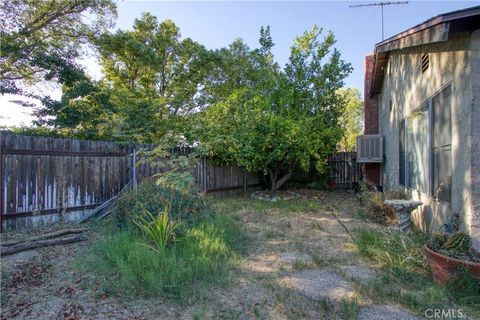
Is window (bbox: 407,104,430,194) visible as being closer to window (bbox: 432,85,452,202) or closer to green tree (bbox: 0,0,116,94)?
window (bbox: 432,85,452,202)

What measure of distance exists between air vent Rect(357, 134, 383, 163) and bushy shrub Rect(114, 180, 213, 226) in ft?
Answer: 22.2

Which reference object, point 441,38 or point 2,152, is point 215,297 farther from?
point 2,152

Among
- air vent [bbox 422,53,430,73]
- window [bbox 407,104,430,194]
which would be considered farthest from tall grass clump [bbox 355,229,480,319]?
air vent [bbox 422,53,430,73]

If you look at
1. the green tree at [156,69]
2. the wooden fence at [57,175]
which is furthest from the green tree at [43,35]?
the wooden fence at [57,175]

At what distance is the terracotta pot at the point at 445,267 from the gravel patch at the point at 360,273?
62 cm

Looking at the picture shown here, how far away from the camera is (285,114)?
10.3m

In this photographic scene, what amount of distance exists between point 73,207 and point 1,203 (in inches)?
49.5

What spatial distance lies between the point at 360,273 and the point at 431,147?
8.26 feet

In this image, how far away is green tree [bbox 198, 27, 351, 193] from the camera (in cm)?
888

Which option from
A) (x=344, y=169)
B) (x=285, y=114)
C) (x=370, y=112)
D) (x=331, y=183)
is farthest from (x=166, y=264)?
(x=344, y=169)

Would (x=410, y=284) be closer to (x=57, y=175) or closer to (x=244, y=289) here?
(x=244, y=289)

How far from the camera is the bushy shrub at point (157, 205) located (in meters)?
4.59

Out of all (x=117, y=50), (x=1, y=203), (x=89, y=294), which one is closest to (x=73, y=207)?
(x=1, y=203)

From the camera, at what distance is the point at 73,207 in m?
5.82
